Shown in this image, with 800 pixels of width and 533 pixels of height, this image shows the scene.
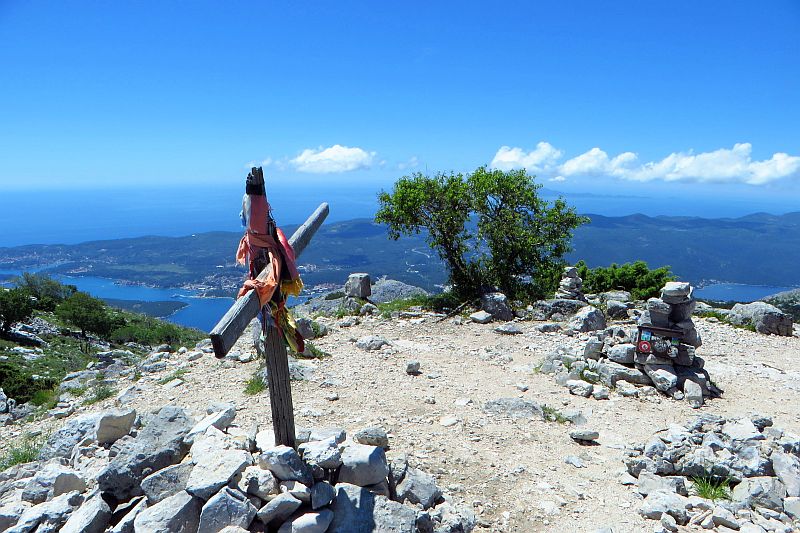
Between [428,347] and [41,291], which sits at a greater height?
[428,347]

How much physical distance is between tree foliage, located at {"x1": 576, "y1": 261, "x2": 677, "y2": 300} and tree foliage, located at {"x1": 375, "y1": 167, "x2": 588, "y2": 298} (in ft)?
18.9

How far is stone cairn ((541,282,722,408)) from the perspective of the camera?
11.2 meters

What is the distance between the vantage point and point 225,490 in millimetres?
5133

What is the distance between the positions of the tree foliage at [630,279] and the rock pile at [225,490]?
19469 mm

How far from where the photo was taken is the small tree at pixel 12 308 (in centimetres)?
2915

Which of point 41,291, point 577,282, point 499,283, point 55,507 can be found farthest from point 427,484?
point 41,291

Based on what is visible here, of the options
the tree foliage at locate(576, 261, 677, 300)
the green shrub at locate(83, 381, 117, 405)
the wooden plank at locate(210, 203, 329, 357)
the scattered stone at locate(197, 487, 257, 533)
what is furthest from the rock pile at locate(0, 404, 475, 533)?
the tree foliage at locate(576, 261, 677, 300)

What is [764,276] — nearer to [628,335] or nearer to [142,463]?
[628,335]

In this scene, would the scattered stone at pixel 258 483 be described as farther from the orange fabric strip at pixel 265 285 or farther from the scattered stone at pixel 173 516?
the orange fabric strip at pixel 265 285

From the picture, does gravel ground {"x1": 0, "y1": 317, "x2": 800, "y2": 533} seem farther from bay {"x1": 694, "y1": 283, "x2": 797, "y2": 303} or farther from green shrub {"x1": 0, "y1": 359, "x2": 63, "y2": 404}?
bay {"x1": 694, "y1": 283, "x2": 797, "y2": 303}

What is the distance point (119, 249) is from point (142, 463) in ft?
634

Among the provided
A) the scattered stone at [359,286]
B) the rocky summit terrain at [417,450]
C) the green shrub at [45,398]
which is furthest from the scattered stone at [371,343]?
the green shrub at [45,398]

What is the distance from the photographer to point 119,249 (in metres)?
174

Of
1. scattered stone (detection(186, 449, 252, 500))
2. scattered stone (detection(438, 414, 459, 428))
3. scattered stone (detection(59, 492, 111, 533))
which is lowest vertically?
scattered stone (detection(438, 414, 459, 428))
